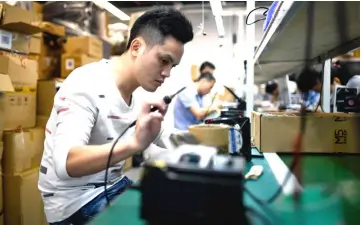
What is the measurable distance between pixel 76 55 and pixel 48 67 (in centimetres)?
31

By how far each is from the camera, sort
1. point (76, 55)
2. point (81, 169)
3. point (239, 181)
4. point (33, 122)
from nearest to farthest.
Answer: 1. point (239, 181)
2. point (81, 169)
3. point (33, 122)
4. point (76, 55)

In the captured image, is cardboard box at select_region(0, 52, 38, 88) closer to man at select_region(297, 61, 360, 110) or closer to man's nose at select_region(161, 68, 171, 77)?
man's nose at select_region(161, 68, 171, 77)

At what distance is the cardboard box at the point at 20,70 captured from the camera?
2.21m

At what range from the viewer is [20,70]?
2348mm

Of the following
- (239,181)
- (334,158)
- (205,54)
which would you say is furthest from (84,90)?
(205,54)

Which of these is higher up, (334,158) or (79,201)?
(334,158)

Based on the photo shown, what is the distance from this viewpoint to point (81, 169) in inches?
33.5

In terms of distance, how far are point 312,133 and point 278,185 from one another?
0.57 meters

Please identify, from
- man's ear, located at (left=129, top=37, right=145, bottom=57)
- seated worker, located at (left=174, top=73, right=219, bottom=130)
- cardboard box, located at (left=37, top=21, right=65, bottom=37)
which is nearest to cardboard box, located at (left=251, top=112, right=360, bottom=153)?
man's ear, located at (left=129, top=37, right=145, bottom=57)

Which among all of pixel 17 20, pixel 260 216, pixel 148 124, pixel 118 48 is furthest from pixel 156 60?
pixel 118 48

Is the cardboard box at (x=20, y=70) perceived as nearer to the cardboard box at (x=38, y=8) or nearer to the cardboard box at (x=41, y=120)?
the cardboard box at (x=41, y=120)

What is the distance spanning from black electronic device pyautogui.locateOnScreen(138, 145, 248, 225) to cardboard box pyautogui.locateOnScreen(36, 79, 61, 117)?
231 cm

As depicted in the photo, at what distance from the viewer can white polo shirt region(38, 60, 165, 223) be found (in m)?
1.00

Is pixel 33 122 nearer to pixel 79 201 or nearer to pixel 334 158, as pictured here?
pixel 79 201
